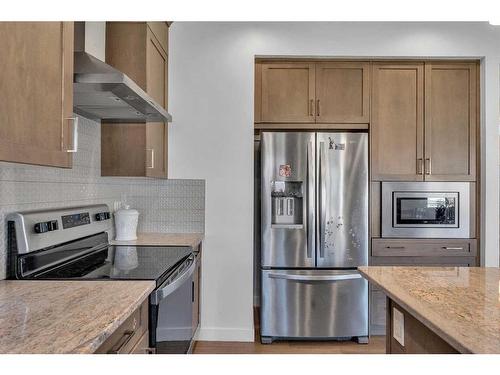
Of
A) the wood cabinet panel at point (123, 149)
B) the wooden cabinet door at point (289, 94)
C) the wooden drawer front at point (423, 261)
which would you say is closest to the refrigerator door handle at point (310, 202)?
the wooden cabinet door at point (289, 94)

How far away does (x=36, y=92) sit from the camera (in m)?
1.18

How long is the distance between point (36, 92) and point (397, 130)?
2785 millimetres

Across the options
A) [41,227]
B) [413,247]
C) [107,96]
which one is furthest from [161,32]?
[413,247]

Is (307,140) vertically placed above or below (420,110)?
below

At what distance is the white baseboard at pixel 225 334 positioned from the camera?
3.21 metres

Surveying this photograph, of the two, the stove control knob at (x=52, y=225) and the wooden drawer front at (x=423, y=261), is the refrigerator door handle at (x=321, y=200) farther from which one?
the stove control knob at (x=52, y=225)

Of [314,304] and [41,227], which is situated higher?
[41,227]

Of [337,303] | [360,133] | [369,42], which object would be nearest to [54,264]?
[337,303]

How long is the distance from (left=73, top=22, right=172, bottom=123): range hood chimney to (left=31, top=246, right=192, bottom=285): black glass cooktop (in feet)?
2.59

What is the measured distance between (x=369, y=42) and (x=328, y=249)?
1653mm

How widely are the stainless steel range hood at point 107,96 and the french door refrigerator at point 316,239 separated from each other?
104 cm

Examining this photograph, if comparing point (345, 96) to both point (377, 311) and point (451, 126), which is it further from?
point (377, 311)
